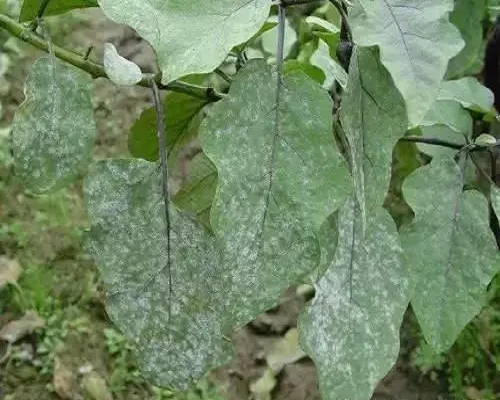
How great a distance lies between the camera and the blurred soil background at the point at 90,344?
1.95m

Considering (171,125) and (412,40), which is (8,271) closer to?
(171,125)

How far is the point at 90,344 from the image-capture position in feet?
6.64

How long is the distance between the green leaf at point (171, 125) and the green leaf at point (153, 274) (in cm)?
22

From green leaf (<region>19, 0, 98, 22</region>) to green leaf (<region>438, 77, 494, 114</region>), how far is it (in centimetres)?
53

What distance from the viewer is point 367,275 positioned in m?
0.74

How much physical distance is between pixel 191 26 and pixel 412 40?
0.15 m

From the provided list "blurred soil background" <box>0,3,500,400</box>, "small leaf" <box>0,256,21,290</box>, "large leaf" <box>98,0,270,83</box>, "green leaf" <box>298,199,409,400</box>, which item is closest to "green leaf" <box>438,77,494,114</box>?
"green leaf" <box>298,199,409,400</box>

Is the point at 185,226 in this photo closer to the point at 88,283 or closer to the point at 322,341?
the point at 322,341

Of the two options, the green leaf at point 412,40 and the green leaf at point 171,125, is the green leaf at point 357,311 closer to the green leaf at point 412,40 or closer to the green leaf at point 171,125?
the green leaf at point 412,40

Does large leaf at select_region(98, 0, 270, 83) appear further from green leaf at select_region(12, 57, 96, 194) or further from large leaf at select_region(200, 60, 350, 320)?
green leaf at select_region(12, 57, 96, 194)

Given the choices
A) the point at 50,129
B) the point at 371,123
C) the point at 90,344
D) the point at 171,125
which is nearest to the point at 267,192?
the point at 371,123

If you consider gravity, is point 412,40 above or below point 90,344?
above

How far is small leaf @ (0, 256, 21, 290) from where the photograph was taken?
2027mm

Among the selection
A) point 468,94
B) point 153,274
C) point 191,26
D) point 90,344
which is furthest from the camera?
point 90,344
